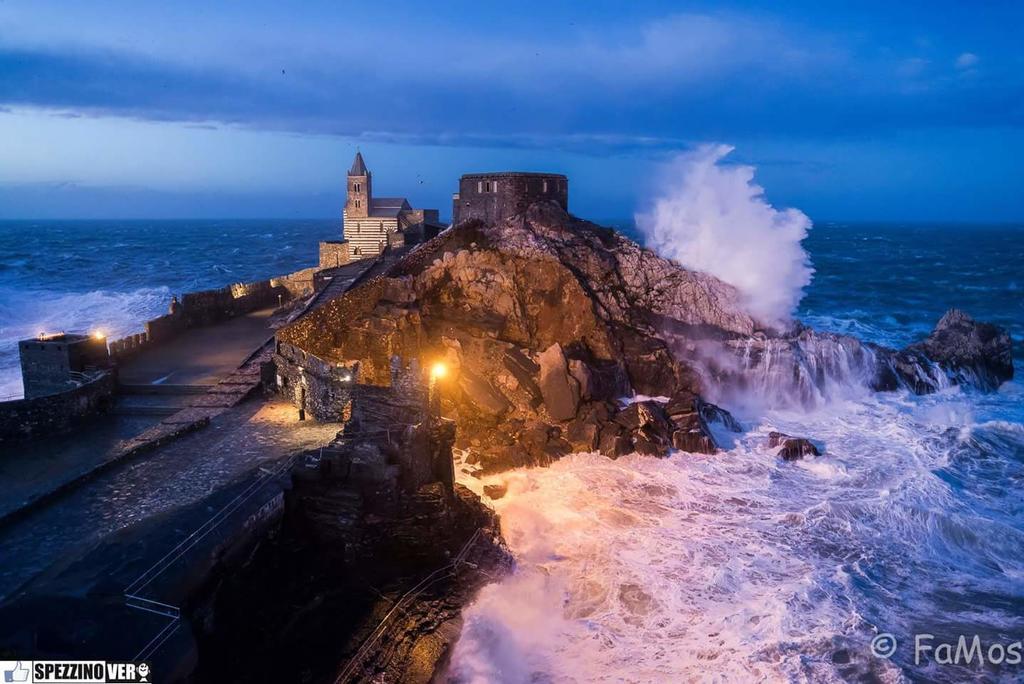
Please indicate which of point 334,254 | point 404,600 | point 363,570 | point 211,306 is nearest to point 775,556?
point 404,600

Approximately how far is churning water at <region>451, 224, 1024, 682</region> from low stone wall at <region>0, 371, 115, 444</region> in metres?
10.6

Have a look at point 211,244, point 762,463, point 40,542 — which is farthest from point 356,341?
point 211,244

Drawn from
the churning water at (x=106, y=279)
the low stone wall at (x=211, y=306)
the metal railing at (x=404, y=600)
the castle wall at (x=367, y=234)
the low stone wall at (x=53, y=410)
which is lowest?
the metal railing at (x=404, y=600)

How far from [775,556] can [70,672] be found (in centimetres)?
1381

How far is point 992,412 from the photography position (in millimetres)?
24391

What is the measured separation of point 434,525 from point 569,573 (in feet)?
11.0

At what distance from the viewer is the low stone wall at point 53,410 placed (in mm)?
15353

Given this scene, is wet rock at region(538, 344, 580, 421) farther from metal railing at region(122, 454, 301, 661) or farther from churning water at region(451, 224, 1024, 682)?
metal railing at region(122, 454, 301, 661)

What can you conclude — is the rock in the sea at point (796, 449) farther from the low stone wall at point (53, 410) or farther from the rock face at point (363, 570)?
the low stone wall at point (53, 410)

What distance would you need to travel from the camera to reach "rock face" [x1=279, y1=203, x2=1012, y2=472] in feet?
70.8

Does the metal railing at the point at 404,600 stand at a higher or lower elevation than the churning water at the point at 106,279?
lower

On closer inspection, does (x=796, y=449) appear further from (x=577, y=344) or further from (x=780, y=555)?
(x=577, y=344)

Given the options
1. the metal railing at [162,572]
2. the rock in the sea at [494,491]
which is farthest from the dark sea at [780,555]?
the metal railing at [162,572]

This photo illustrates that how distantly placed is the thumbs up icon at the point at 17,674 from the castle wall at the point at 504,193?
24181mm
